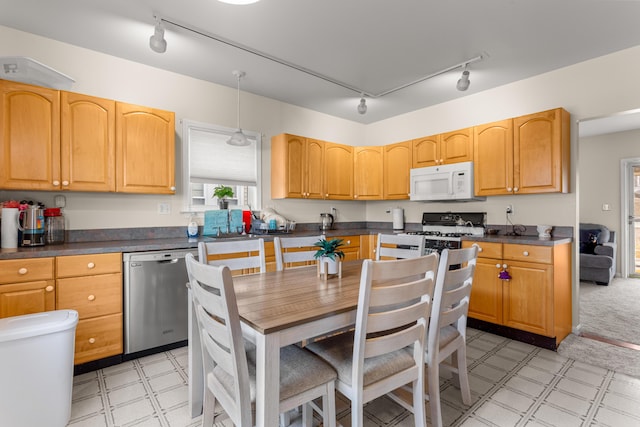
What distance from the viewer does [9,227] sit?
7.24 ft

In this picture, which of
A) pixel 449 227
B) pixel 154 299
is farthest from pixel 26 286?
pixel 449 227

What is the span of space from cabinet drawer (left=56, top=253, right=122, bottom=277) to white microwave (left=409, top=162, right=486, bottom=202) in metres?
3.33

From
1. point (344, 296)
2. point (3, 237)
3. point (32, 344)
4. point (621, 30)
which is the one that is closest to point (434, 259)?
point (344, 296)

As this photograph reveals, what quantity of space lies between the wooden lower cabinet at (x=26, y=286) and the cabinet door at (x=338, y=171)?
9.91 ft

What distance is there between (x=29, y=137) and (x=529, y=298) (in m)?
4.34

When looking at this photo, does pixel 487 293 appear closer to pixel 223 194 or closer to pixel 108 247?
pixel 223 194

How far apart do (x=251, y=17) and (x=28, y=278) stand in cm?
241

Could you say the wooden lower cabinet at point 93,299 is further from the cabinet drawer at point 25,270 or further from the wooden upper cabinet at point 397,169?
the wooden upper cabinet at point 397,169

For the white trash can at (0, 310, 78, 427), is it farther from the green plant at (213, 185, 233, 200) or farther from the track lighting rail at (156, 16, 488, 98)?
the track lighting rail at (156, 16, 488, 98)

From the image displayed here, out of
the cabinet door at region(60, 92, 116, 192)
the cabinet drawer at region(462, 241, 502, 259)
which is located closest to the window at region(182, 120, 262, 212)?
the cabinet door at region(60, 92, 116, 192)

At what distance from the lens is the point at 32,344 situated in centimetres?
163

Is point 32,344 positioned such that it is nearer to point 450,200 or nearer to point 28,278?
point 28,278

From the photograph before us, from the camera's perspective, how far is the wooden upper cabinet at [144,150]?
2677 millimetres

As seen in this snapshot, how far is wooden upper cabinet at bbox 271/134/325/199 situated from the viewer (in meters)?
3.82
